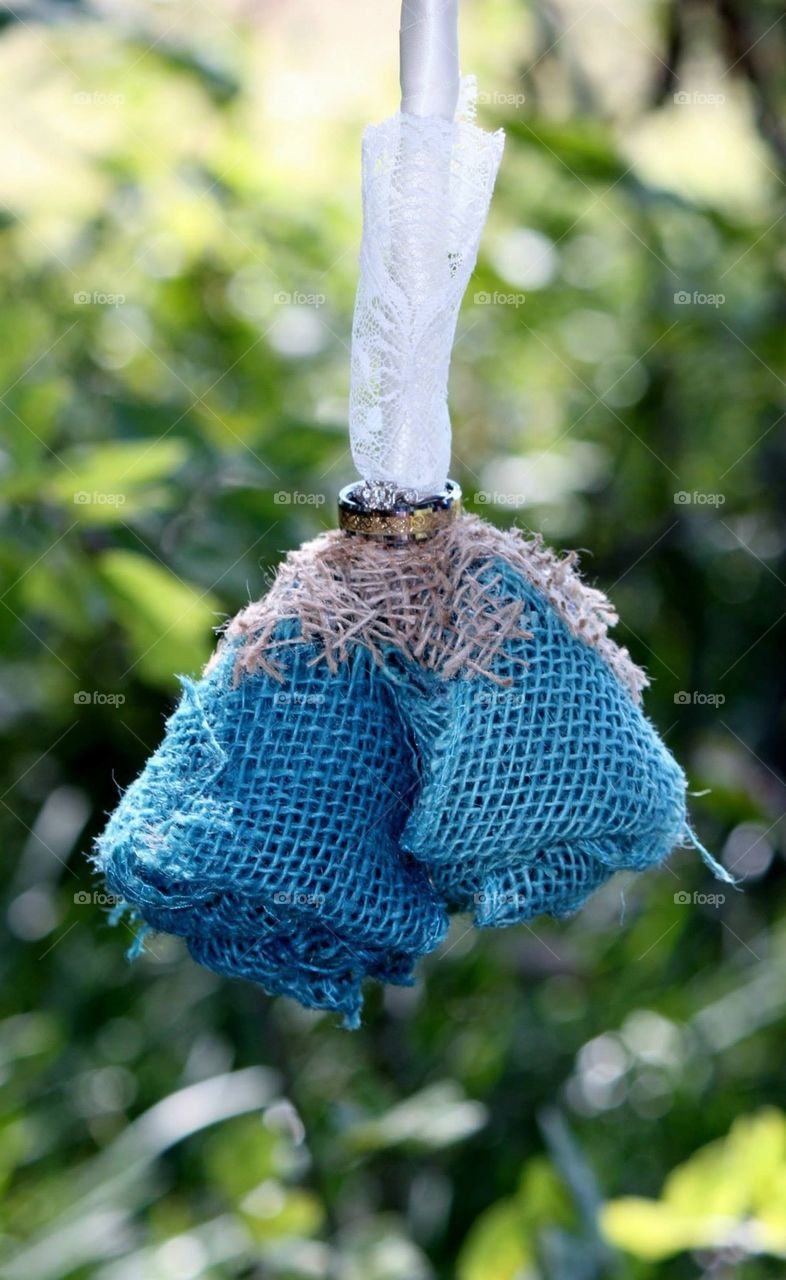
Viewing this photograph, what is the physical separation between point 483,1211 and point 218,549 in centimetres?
75

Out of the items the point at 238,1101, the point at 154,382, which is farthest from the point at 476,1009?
the point at 154,382

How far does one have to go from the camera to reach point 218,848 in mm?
465

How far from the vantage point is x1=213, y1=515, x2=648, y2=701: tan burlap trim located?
48 cm

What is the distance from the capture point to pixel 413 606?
1.59 feet

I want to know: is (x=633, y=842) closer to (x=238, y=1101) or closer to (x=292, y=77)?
(x=238, y=1101)
